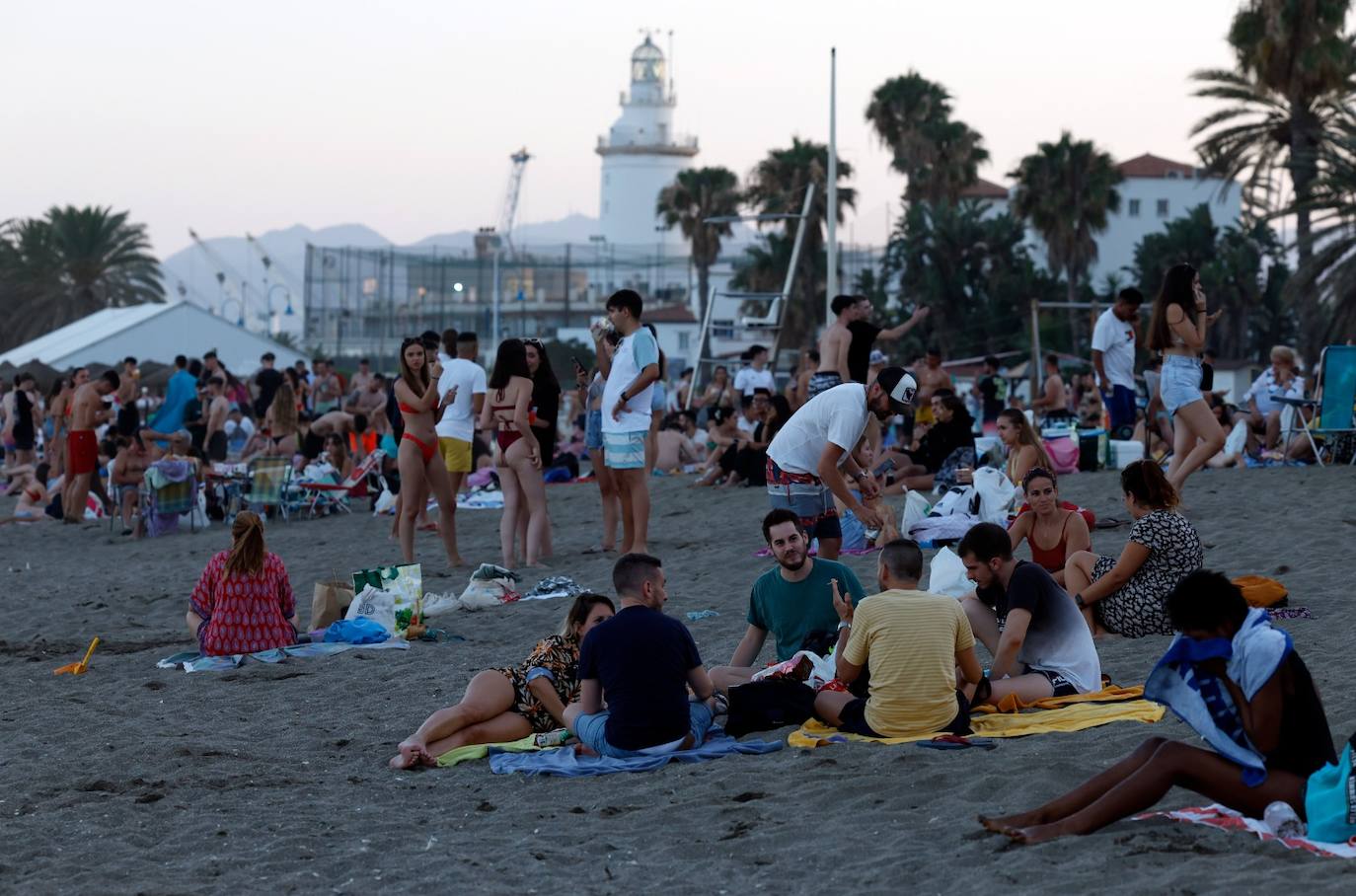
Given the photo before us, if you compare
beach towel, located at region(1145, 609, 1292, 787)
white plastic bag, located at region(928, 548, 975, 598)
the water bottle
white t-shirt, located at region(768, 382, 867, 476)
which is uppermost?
white t-shirt, located at region(768, 382, 867, 476)

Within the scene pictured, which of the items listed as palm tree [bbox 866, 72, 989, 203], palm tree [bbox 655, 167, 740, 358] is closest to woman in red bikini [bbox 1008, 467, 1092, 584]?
palm tree [bbox 866, 72, 989, 203]

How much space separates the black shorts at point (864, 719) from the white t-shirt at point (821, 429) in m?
1.77

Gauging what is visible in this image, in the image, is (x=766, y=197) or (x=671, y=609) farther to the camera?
(x=766, y=197)

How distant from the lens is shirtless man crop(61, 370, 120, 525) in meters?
17.0

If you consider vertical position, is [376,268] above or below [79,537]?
above

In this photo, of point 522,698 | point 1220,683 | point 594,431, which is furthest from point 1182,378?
point 1220,683

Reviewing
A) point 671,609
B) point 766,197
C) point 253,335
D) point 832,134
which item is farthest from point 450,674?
point 766,197

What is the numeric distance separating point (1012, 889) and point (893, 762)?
4.80ft

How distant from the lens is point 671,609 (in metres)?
9.64

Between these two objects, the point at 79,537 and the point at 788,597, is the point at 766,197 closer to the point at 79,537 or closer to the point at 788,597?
the point at 79,537

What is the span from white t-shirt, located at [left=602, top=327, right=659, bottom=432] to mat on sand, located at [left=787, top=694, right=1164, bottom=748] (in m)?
4.12

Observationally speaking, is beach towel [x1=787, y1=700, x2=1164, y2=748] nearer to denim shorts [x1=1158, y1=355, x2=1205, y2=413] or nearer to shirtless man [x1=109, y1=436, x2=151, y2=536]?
denim shorts [x1=1158, y1=355, x2=1205, y2=413]

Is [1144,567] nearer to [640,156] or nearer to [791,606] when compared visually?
[791,606]

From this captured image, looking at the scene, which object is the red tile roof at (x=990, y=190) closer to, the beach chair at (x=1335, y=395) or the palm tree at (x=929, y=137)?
the palm tree at (x=929, y=137)
